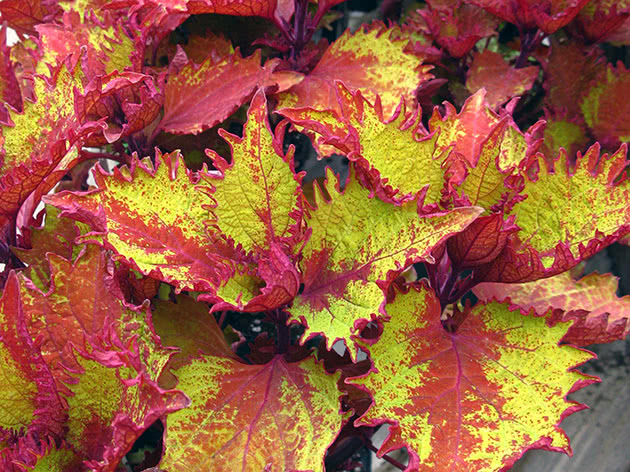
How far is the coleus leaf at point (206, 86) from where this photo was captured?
22.5 inches

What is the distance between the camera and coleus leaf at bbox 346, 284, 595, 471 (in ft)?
1.37

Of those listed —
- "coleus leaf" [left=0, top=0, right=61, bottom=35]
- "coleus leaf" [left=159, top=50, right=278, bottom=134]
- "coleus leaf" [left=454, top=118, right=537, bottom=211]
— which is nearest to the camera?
"coleus leaf" [left=454, top=118, right=537, bottom=211]

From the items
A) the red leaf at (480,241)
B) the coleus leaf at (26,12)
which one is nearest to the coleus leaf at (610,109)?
the red leaf at (480,241)

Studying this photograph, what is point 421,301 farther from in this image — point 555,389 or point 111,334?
point 111,334

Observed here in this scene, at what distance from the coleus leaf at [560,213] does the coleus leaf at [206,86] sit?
236 mm

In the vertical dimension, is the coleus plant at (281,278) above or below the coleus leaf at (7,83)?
below

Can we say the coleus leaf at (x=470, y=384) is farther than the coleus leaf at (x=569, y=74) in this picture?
No

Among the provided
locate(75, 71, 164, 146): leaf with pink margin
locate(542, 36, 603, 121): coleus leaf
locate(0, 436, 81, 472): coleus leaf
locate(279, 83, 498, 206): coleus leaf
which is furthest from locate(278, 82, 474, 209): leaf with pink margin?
locate(542, 36, 603, 121): coleus leaf

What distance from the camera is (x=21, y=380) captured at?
0.42 meters

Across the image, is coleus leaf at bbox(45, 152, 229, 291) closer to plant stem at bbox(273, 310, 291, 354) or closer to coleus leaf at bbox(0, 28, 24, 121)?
plant stem at bbox(273, 310, 291, 354)

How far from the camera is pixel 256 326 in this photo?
0.77 meters

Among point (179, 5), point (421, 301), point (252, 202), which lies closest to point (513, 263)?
point (421, 301)

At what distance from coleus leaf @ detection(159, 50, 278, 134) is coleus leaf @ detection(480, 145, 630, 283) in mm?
236

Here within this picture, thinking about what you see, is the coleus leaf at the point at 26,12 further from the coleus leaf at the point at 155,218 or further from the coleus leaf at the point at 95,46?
the coleus leaf at the point at 155,218
